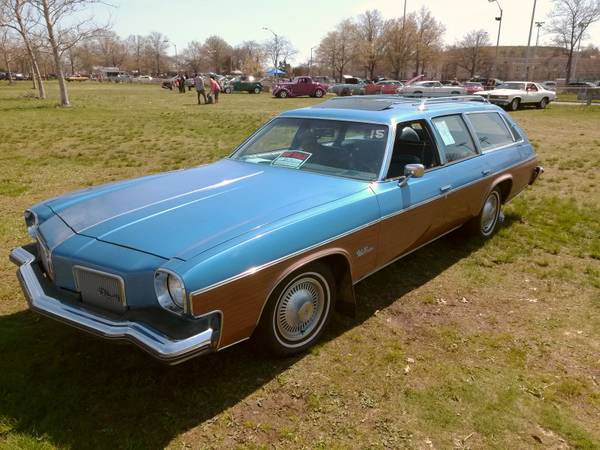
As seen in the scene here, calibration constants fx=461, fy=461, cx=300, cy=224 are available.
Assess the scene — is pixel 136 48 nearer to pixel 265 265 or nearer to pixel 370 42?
pixel 370 42

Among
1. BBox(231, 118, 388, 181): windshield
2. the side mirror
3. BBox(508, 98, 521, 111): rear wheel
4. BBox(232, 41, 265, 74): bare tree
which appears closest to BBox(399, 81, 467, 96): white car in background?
BBox(508, 98, 521, 111): rear wheel

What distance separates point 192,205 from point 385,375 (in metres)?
1.68

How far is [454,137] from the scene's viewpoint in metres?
4.47

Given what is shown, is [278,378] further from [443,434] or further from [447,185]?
[447,185]

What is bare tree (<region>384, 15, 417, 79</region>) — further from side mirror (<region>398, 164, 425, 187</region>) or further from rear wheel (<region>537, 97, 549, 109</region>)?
side mirror (<region>398, 164, 425, 187</region>)

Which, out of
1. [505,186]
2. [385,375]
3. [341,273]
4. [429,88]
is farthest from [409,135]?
[429,88]

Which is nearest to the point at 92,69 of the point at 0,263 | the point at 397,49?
the point at 397,49

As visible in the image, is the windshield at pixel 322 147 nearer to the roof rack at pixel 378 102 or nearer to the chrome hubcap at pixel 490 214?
the roof rack at pixel 378 102

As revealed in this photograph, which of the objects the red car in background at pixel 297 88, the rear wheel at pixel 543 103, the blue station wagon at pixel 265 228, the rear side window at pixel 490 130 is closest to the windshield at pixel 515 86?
the rear wheel at pixel 543 103

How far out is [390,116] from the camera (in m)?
3.93

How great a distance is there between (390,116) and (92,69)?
366 feet

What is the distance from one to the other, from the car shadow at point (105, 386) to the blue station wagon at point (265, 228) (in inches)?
12.8

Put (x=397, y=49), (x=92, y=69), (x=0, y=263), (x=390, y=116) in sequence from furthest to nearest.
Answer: (x=92, y=69) < (x=397, y=49) < (x=0, y=263) < (x=390, y=116)

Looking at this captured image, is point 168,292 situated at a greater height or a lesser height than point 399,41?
lesser
